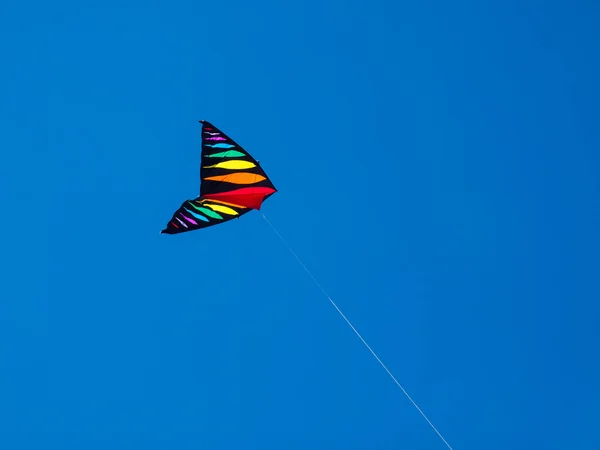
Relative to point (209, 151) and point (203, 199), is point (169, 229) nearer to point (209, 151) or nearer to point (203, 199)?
point (203, 199)

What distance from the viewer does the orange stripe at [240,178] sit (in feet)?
27.7

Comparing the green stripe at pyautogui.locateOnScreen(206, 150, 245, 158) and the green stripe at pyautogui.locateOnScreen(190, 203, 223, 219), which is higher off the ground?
the green stripe at pyautogui.locateOnScreen(206, 150, 245, 158)

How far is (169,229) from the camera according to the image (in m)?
8.09

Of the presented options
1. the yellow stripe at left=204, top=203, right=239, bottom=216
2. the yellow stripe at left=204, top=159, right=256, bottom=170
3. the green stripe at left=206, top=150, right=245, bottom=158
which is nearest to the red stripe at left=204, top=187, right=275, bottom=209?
the yellow stripe at left=204, top=203, right=239, bottom=216

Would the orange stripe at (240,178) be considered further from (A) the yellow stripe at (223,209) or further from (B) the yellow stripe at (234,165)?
(A) the yellow stripe at (223,209)

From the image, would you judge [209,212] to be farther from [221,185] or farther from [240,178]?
[240,178]

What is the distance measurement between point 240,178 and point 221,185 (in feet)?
0.97

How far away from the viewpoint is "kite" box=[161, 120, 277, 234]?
26.9ft

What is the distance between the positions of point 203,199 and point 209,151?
0.70 meters

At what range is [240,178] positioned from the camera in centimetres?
847

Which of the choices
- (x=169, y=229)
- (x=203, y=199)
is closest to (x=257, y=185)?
(x=203, y=199)

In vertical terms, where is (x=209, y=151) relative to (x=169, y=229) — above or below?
above

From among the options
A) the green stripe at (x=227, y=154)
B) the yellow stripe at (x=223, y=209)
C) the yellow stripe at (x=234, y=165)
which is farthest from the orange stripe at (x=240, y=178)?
the yellow stripe at (x=223, y=209)

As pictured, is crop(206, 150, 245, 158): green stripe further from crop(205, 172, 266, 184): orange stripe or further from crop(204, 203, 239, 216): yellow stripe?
crop(204, 203, 239, 216): yellow stripe
